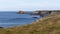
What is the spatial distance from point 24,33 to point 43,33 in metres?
1.47

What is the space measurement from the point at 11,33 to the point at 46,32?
8.52ft

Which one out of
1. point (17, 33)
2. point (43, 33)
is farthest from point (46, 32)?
point (17, 33)

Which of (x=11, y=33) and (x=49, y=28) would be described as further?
(x=49, y=28)

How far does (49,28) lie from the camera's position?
50.7ft

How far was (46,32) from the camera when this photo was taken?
14.1m

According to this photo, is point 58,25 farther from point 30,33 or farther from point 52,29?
point 30,33

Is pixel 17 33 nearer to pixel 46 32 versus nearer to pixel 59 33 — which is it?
pixel 46 32

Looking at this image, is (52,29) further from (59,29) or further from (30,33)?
(30,33)

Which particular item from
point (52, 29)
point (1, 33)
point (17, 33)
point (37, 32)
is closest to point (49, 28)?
point (52, 29)

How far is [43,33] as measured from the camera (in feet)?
45.4

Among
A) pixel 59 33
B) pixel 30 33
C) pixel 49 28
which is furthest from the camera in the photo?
pixel 49 28

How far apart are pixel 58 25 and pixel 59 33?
2304 millimetres

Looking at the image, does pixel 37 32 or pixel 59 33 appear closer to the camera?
pixel 59 33

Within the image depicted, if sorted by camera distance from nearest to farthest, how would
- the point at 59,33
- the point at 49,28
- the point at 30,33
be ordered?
the point at 59,33
the point at 30,33
the point at 49,28
